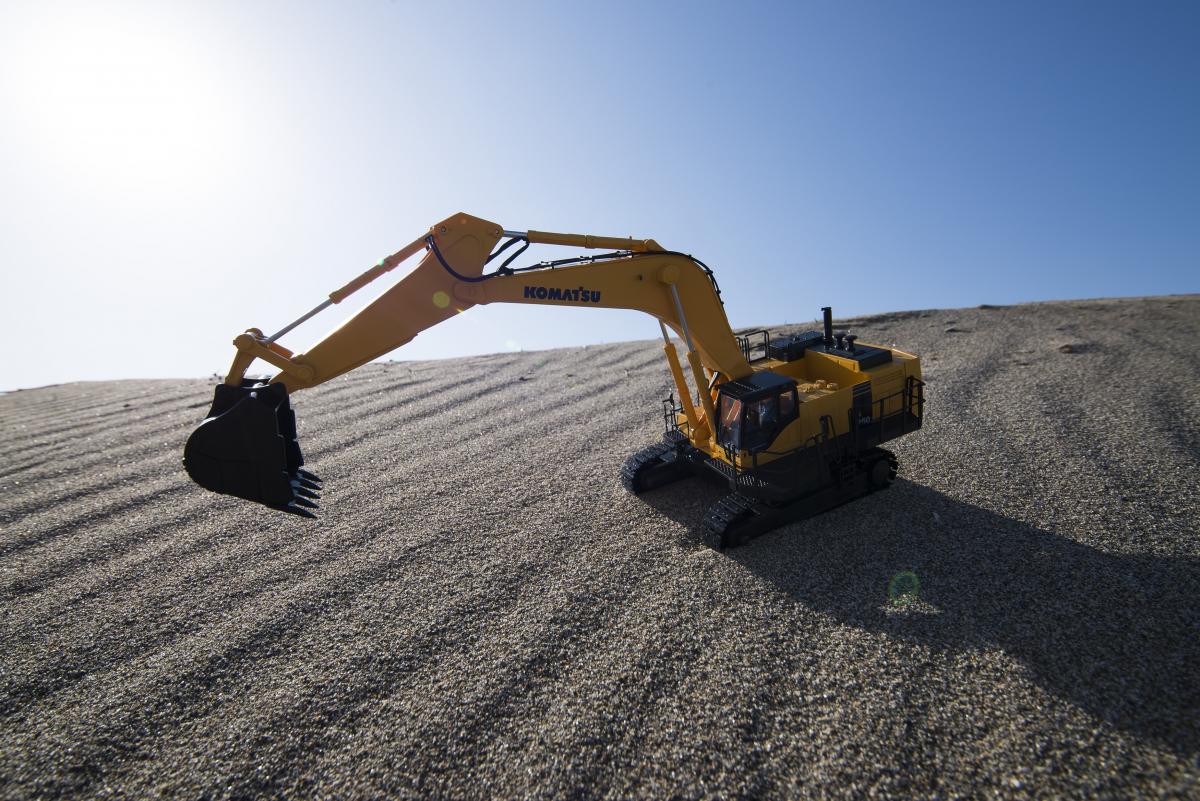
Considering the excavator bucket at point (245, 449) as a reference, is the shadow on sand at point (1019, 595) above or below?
below

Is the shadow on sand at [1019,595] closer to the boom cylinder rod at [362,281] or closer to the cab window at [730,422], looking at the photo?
the cab window at [730,422]

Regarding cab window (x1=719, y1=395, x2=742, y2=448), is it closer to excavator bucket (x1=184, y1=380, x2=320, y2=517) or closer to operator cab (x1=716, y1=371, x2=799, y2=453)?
operator cab (x1=716, y1=371, x2=799, y2=453)

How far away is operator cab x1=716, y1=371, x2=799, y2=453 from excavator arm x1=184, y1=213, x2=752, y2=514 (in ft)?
3.94

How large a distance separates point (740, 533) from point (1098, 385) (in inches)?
374

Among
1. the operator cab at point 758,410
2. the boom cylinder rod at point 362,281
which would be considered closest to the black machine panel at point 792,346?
the operator cab at point 758,410

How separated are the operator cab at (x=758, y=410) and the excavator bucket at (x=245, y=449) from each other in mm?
4955

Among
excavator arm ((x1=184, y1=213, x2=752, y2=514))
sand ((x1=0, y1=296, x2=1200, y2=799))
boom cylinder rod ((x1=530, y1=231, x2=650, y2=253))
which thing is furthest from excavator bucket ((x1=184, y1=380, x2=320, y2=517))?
boom cylinder rod ((x1=530, y1=231, x2=650, y2=253))

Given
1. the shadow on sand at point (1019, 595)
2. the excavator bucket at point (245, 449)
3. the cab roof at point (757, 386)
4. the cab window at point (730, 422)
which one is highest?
the excavator bucket at point (245, 449)

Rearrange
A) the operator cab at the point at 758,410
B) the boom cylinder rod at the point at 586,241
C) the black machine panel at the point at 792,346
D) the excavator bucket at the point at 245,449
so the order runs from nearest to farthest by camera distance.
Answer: the excavator bucket at the point at 245,449 → the boom cylinder rod at the point at 586,241 → the operator cab at the point at 758,410 → the black machine panel at the point at 792,346

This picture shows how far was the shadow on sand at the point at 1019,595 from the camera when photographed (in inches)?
205

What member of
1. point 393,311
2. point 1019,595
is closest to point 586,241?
point 393,311

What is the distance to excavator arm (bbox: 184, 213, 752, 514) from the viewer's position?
617 centimetres

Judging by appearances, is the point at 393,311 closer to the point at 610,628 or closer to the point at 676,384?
the point at 676,384

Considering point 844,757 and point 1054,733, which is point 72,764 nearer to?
point 844,757
